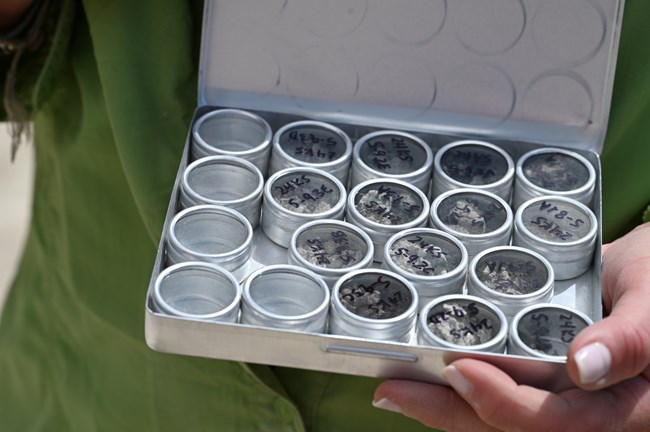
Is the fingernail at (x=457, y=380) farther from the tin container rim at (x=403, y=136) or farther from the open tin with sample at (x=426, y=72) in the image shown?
the tin container rim at (x=403, y=136)

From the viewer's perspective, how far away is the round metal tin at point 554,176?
1.11 meters

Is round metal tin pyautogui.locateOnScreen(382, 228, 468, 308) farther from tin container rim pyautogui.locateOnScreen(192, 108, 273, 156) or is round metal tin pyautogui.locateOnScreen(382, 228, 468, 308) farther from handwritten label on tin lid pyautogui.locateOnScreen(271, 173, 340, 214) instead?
tin container rim pyautogui.locateOnScreen(192, 108, 273, 156)

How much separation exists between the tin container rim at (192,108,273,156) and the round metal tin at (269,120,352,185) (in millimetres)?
13

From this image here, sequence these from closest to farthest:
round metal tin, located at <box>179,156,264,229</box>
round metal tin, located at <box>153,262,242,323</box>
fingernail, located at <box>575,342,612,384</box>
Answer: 1. fingernail, located at <box>575,342,612,384</box>
2. round metal tin, located at <box>153,262,242,323</box>
3. round metal tin, located at <box>179,156,264,229</box>

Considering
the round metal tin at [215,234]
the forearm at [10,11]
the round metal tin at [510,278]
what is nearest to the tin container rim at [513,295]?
the round metal tin at [510,278]

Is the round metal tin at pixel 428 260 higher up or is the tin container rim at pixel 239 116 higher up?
the tin container rim at pixel 239 116

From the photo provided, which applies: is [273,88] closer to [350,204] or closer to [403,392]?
[350,204]

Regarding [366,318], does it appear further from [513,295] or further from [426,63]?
[426,63]

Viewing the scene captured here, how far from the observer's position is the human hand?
2.89 feet

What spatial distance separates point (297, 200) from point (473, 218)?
20cm

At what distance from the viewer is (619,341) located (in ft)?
2.91

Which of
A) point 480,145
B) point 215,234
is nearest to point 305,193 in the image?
point 215,234

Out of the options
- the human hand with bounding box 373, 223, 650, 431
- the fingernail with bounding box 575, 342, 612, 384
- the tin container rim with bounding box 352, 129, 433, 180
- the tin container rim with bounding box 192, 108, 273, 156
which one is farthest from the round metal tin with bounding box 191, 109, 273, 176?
the fingernail with bounding box 575, 342, 612, 384

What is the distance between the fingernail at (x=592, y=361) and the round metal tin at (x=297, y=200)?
335 millimetres
